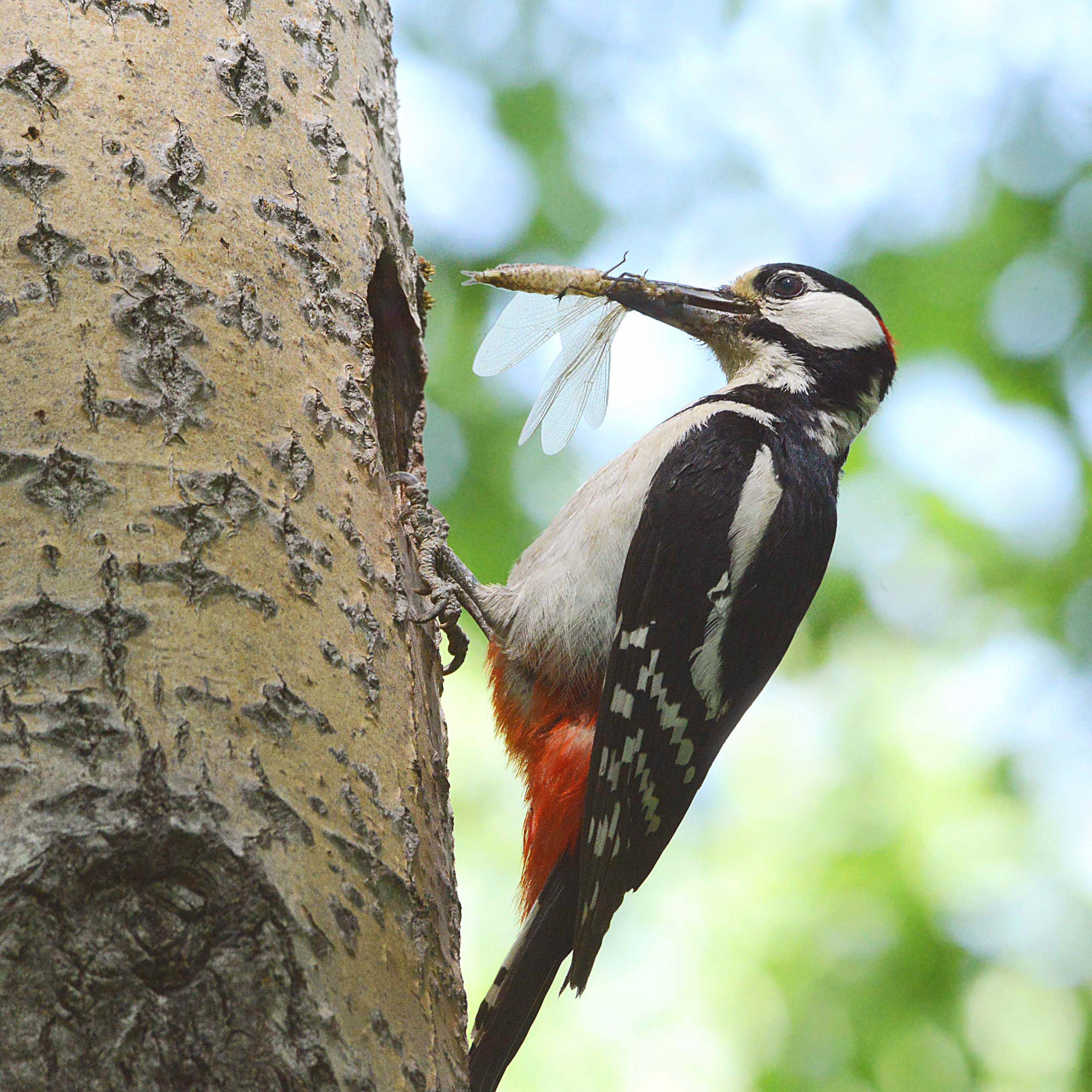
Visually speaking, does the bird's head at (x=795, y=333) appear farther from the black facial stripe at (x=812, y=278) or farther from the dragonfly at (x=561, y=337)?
the dragonfly at (x=561, y=337)

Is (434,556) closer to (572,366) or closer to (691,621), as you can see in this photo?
(691,621)

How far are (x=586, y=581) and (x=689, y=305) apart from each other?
0.99 m

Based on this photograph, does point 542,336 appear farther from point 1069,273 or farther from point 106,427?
point 1069,273

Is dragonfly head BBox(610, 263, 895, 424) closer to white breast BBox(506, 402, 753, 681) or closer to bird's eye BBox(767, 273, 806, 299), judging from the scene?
bird's eye BBox(767, 273, 806, 299)

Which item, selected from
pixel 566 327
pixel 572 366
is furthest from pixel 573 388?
pixel 566 327

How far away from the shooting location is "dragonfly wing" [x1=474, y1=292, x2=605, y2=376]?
2.75 metres

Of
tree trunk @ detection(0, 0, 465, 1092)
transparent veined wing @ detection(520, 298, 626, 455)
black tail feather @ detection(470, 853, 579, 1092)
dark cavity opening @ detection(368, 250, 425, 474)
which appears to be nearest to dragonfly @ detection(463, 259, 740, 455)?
transparent veined wing @ detection(520, 298, 626, 455)

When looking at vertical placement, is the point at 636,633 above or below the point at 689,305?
below

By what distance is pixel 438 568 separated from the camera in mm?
2496

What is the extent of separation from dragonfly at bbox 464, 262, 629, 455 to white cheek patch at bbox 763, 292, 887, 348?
0.54 m

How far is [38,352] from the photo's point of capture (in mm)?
1429

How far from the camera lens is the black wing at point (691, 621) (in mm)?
2568

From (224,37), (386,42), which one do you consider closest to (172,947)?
(224,37)

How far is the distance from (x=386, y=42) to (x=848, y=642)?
3.78 m
